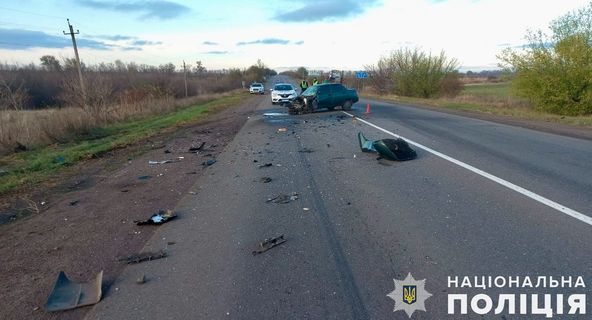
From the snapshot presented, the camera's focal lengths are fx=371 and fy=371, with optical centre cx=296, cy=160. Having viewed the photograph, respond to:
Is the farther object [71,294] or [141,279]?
[141,279]

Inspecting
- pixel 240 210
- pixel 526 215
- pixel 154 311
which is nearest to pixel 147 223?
pixel 240 210

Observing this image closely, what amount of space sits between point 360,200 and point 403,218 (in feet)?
3.04

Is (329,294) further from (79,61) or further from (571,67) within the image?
(79,61)

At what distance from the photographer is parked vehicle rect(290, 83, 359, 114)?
20.1 metres

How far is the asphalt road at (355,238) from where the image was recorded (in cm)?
307

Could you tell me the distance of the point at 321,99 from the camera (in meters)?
20.3

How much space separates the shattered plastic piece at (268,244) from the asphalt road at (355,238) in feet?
0.28

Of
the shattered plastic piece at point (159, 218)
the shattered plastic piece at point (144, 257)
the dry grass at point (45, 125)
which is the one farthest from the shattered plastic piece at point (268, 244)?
the dry grass at point (45, 125)

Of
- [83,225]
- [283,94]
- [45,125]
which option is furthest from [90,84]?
[83,225]

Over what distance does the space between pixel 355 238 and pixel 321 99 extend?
16667mm

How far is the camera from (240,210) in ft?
17.7

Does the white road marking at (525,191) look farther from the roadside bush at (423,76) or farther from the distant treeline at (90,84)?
the roadside bush at (423,76)

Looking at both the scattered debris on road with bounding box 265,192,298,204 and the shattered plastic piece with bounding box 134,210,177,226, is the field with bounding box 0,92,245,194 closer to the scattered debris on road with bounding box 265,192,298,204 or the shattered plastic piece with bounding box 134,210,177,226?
the shattered plastic piece with bounding box 134,210,177,226

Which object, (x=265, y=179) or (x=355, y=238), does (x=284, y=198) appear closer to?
(x=265, y=179)
